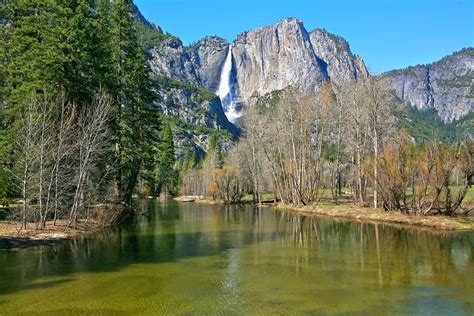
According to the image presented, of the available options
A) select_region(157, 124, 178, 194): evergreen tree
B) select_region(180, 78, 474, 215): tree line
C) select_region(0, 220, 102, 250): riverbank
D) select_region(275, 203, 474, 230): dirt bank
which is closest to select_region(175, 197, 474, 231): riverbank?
select_region(275, 203, 474, 230): dirt bank

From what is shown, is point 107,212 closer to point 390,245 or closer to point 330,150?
point 390,245

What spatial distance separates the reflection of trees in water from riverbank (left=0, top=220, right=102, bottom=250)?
1349 centimetres

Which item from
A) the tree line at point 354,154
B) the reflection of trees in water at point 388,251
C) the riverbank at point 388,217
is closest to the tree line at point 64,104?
the reflection of trees in water at point 388,251

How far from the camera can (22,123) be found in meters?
29.3

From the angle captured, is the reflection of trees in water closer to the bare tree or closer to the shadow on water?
the shadow on water

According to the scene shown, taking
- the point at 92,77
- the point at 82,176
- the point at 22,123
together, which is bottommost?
the point at 82,176

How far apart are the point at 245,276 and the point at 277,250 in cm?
689

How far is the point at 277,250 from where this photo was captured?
24000 millimetres

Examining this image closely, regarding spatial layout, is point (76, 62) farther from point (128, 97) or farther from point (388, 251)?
point (388, 251)

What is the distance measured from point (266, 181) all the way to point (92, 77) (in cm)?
5960

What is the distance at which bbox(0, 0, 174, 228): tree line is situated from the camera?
28.5m

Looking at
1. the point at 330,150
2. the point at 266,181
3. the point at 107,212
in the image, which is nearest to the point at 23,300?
the point at 107,212

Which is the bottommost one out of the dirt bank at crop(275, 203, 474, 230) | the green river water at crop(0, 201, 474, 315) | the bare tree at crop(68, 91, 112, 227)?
the green river water at crop(0, 201, 474, 315)

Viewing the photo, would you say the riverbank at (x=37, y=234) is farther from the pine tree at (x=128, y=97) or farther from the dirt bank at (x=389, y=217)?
the dirt bank at (x=389, y=217)
